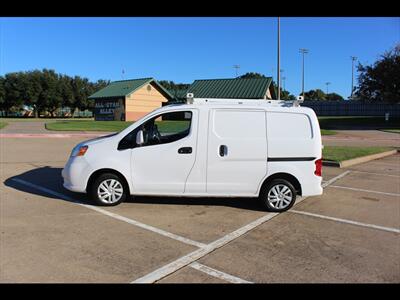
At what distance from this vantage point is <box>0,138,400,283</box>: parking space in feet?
13.5

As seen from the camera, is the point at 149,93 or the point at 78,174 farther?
the point at 149,93

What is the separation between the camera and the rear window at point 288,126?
268 inches

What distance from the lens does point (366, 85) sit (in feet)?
160

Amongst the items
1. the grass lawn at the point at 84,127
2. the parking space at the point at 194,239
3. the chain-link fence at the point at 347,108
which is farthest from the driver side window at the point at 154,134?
the chain-link fence at the point at 347,108

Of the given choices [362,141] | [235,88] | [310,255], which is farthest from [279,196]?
[235,88]

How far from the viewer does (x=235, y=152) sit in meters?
6.73

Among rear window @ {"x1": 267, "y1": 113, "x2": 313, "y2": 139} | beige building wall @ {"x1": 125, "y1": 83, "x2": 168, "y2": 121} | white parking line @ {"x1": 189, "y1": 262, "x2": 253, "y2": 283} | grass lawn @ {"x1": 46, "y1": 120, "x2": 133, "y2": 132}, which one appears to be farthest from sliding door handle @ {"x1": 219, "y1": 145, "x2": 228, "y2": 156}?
beige building wall @ {"x1": 125, "y1": 83, "x2": 168, "y2": 121}

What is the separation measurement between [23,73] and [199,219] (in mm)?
81254

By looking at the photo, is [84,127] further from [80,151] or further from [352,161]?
[80,151]

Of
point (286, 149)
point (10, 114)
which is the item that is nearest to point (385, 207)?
point (286, 149)

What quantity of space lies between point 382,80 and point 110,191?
47.2 m

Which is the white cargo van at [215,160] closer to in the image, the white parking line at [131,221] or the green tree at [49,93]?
the white parking line at [131,221]

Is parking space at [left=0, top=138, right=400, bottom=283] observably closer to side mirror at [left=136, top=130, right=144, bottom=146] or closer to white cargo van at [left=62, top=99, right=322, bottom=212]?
white cargo van at [left=62, top=99, right=322, bottom=212]
